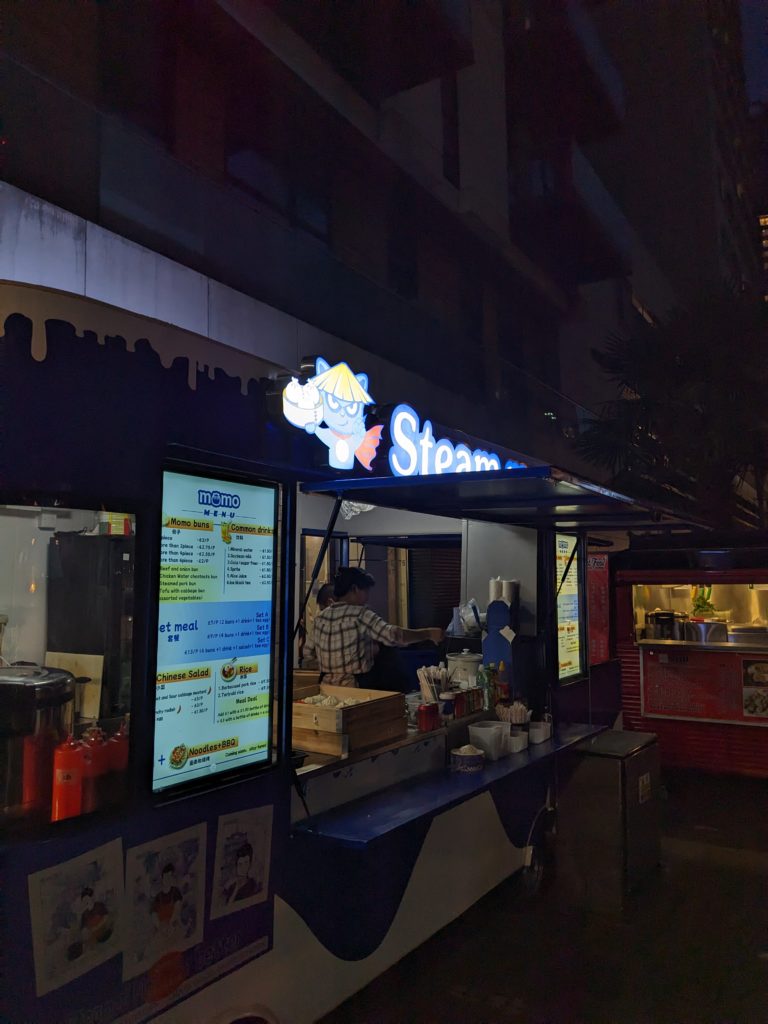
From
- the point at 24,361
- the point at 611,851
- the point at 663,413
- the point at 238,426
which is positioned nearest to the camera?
the point at 24,361

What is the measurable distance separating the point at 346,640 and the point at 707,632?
5841 mm

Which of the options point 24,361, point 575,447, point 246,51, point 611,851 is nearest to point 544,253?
point 575,447

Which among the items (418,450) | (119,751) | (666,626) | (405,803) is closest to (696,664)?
(666,626)

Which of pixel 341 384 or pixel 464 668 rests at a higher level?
pixel 341 384

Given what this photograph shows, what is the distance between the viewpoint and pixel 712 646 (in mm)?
8641

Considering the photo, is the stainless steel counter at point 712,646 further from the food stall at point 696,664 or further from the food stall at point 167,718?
the food stall at point 167,718

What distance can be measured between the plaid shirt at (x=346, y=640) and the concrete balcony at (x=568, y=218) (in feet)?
33.5

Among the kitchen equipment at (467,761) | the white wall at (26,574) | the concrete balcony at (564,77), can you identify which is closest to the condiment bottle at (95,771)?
the white wall at (26,574)

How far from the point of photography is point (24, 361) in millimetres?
2324

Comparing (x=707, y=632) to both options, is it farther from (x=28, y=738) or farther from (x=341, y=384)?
(x=28, y=738)

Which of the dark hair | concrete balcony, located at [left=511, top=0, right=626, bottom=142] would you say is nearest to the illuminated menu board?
the dark hair

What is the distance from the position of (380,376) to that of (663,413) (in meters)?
6.19

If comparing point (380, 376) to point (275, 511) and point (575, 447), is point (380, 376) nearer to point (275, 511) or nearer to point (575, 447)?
point (275, 511)

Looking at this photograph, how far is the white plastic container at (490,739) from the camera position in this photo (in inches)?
190
